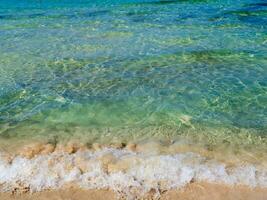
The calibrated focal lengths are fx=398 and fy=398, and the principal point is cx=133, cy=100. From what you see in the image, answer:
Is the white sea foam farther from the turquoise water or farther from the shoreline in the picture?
the turquoise water

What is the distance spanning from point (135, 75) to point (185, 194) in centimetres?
506

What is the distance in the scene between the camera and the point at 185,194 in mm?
5184

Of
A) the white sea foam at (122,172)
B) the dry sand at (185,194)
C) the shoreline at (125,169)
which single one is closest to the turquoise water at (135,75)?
the shoreline at (125,169)

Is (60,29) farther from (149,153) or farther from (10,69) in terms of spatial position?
(149,153)

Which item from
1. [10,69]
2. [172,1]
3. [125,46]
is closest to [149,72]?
[125,46]

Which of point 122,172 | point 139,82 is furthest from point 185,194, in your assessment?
point 139,82

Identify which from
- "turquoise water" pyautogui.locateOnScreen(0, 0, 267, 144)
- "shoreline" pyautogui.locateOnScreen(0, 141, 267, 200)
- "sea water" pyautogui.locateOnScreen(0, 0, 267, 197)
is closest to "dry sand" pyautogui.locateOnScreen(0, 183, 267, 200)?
"shoreline" pyautogui.locateOnScreen(0, 141, 267, 200)

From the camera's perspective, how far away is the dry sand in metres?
5.11

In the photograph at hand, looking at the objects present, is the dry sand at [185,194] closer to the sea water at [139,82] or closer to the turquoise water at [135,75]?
the sea water at [139,82]

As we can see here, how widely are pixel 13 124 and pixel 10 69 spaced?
3.54 m

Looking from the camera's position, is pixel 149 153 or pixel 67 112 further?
pixel 67 112

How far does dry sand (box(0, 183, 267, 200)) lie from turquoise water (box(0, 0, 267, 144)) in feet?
5.24

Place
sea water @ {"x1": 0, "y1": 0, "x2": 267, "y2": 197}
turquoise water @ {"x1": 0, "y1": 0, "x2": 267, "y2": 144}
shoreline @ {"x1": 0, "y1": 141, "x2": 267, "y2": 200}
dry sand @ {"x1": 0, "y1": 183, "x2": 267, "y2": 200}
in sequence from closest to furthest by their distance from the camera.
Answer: dry sand @ {"x1": 0, "y1": 183, "x2": 267, "y2": 200}
shoreline @ {"x1": 0, "y1": 141, "x2": 267, "y2": 200}
sea water @ {"x1": 0, "y1": 0, "x2": 267, "y2": 197}
turquoise water @ {"x1": 0, "y1": 0, "x2": 267, "y2": 144}

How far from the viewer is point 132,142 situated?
6535 millimetres
